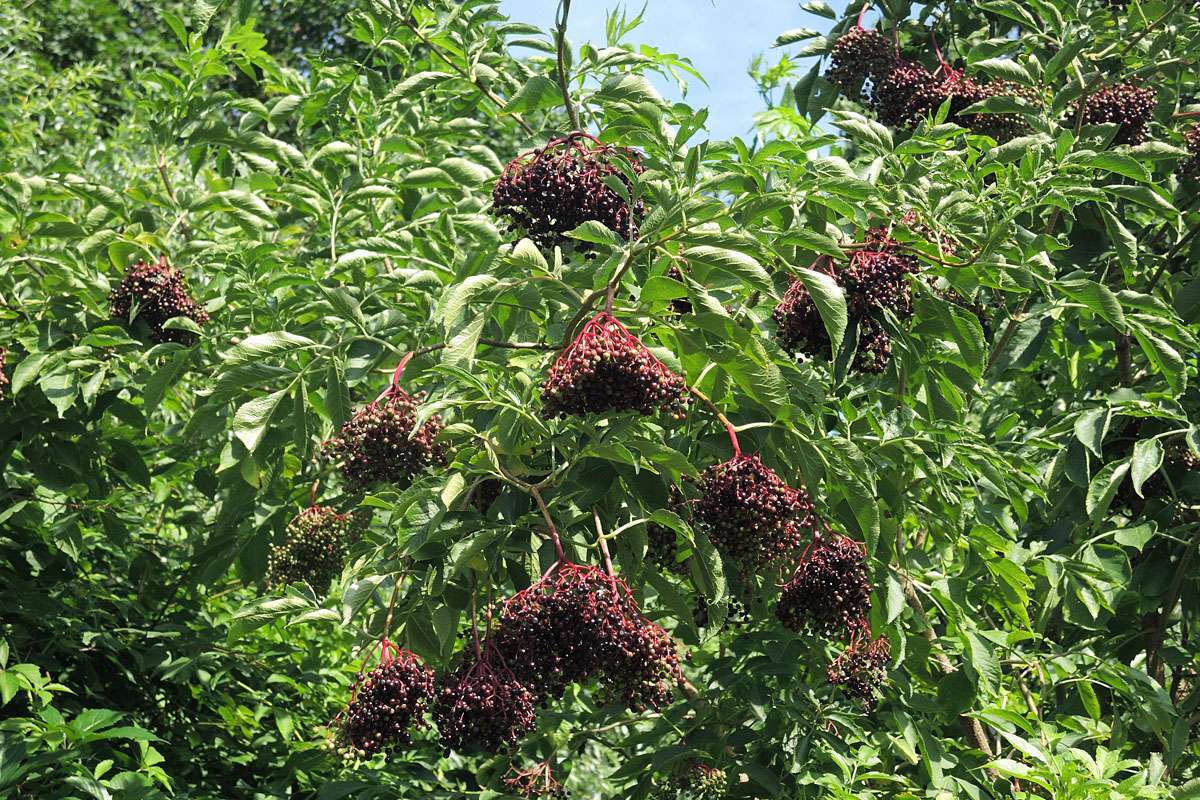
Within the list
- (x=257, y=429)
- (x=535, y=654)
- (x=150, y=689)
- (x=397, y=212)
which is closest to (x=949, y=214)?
(x=535, y=654)

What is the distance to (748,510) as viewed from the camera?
89.3 inches

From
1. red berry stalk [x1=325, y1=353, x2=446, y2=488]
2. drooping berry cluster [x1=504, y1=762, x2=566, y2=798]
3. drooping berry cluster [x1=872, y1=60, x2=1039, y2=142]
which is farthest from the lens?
drooping berry cluster [x1=872, y1=60, x2=1039, y2=142]

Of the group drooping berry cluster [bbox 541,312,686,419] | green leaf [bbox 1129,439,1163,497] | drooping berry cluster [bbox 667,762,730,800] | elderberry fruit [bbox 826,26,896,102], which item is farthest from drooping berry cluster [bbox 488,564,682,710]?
elderberry fruit [bbox 826,26,896,102]

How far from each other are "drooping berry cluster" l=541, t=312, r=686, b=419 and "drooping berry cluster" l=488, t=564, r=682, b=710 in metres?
0.31

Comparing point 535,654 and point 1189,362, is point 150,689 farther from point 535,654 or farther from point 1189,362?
point 1189,362

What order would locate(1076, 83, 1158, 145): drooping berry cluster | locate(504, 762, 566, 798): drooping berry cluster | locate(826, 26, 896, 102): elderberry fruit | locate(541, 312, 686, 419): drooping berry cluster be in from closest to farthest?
locate(541, 312, 686, 419): drooping berry cluster
locate(504, 762, 566, 798): drooping berry cluster
locate(1076, 83, 1158, 145): drooping berry cluster
locate(826, 26, 896, 102): elderberry fruit

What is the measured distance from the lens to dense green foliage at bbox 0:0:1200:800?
100 inches

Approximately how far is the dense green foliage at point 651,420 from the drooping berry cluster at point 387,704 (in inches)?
3.6

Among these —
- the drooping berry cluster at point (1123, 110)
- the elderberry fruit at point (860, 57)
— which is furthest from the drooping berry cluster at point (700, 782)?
the elderberry fruit at point (860, 57)

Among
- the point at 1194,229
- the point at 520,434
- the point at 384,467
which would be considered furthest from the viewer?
the point at 1194,229

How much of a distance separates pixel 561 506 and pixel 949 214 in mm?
1091

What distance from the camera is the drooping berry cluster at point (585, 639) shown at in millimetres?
2174

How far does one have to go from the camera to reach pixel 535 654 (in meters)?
2.22

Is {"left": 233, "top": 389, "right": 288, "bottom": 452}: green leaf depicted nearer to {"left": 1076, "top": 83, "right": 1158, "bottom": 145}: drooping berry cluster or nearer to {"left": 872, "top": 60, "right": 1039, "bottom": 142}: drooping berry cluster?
{"left": 872, "top": 60, "right": 1039, "bottom": 142}: drooping berry cluster
